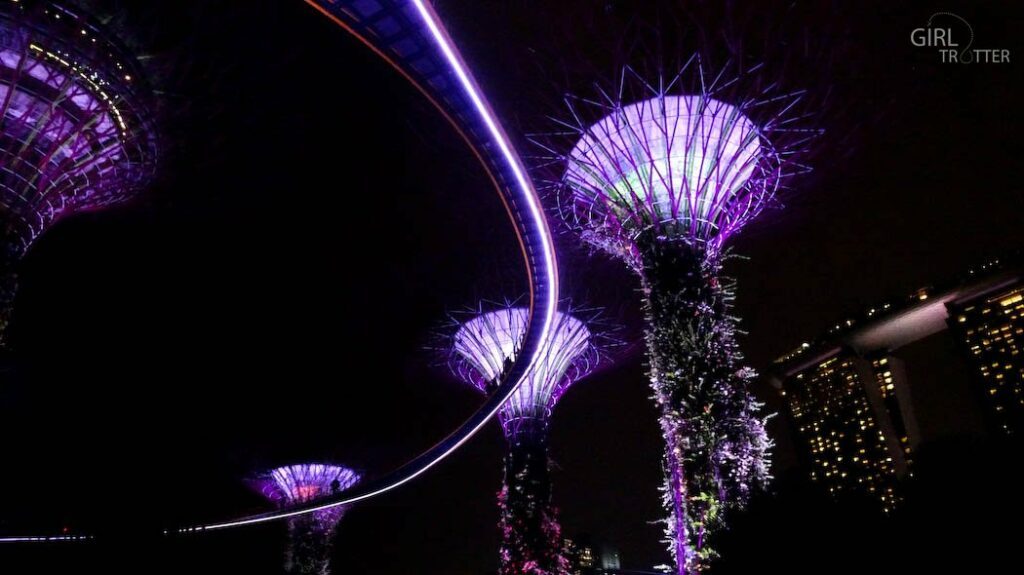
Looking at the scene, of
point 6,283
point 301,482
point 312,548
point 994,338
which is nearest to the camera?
point 6,283

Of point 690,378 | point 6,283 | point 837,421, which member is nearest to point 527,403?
point 690,378

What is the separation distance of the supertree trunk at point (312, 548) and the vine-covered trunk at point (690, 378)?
31764 millimetres

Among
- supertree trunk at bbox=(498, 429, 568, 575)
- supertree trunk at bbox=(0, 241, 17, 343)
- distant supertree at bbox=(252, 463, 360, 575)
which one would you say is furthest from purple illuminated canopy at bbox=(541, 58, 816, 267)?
distant supertree at bbox=(252, 463, 360, 575)

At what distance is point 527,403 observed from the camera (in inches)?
904

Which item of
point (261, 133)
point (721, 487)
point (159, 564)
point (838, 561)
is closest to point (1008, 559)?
point (838, 561)

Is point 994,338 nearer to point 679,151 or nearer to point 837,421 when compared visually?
point 837,421

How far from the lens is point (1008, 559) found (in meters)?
4.72

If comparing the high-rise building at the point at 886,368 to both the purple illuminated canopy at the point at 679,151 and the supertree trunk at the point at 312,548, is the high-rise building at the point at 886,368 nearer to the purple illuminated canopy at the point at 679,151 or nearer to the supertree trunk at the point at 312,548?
the purple illuminated canopy at the point at 679,151

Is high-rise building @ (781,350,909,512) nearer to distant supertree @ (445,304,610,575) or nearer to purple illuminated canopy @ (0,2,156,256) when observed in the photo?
distant supertree @ (445,304,610,575)

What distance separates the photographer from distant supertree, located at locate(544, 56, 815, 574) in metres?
10.4

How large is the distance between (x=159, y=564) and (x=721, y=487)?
11030 mm

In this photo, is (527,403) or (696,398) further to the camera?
(527,403)

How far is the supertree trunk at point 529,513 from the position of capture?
20536 millimetres

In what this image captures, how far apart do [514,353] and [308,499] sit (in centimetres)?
2345
